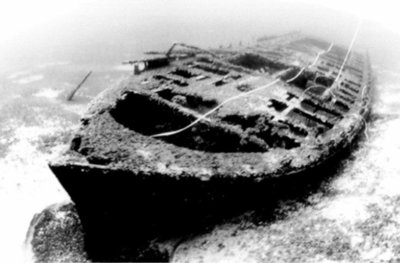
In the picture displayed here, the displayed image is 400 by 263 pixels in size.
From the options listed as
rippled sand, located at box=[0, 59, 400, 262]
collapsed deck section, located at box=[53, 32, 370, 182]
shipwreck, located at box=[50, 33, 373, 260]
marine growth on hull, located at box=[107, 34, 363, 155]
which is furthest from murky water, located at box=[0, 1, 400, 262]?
marine growth on hull, located at box=[107, 34, 363, 155]

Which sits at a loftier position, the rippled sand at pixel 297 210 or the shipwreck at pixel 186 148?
the shipwreck at pixel 186 148

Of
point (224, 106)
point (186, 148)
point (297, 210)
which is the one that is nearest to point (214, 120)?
point (224, 106)

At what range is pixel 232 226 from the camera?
13.9ft

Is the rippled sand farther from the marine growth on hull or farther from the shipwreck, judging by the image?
the marine growth on hull

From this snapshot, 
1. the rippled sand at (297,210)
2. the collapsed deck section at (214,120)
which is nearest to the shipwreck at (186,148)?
the collapsed deck section at (214,120)

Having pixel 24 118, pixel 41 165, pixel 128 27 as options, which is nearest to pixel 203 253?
pixel 41 165

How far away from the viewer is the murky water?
3955 mm

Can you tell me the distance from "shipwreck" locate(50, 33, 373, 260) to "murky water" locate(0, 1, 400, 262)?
574mm

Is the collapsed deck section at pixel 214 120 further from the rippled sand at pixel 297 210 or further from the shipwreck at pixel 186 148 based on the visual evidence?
the rippled sand at pixel 297 210

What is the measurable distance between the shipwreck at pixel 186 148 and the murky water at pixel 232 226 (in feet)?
1.88

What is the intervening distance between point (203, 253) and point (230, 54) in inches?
253

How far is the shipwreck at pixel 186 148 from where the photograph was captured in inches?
142

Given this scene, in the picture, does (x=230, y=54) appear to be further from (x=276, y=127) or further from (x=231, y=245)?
(x=231, y=245)

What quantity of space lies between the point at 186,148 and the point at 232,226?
126cm
